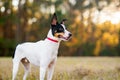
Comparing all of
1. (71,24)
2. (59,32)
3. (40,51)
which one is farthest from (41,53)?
(71,24)

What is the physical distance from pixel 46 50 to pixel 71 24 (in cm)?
3227

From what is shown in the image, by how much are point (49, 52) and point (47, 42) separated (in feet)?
0.73

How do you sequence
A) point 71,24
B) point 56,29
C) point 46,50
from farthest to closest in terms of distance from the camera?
1. point 71,24
2. point 46,50
3. point 56,29

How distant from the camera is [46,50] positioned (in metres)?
8.45

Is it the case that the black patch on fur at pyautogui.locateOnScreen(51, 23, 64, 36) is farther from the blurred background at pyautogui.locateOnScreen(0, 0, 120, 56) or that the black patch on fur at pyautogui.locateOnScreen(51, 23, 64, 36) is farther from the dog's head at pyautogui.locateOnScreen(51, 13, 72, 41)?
the blurred background at pyautogui.locateOnScreen(0, 0, 120, 56)

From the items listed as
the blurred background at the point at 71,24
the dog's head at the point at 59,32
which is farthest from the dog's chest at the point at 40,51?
the blurred background at the point at 71,24

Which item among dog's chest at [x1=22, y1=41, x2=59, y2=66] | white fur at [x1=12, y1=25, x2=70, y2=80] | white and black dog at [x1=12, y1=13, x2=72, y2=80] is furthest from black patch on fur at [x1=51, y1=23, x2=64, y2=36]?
dog's chest at [x1=22, y1=41, x2=59, y2=66]

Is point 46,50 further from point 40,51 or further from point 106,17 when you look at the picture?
point 106,17

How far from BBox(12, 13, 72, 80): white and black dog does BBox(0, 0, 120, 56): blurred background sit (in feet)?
92.9

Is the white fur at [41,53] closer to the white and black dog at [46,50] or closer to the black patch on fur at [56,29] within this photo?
the white and black dog at [46,50]

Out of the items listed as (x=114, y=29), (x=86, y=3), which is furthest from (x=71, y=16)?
(x=114, y=29)

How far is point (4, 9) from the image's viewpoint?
39.8 metres

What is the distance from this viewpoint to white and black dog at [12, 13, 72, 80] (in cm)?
827

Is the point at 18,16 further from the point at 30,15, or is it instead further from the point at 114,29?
the point at 114,29
